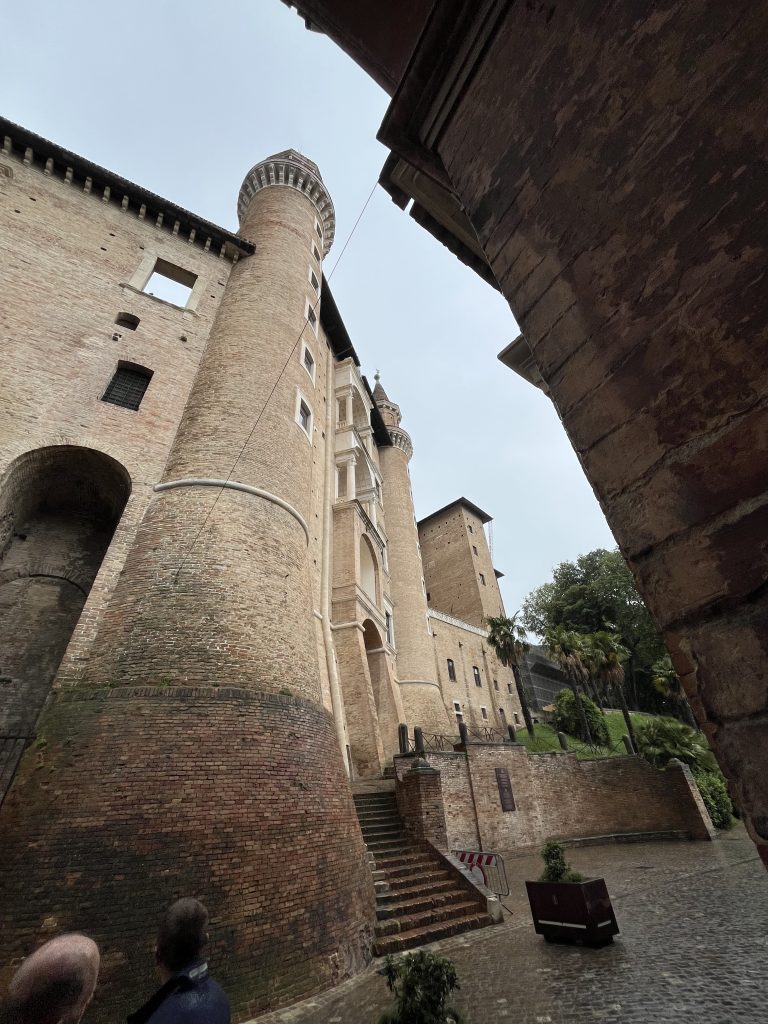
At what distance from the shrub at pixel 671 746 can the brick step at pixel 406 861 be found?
35.9 feet

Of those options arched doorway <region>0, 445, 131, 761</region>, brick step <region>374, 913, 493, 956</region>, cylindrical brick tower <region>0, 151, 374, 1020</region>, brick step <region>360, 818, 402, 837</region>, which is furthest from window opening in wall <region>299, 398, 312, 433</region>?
brick step <region>374, 913, 493, 956</region>

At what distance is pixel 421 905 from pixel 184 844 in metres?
4.65

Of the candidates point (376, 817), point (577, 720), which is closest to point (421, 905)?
point (376, 817)

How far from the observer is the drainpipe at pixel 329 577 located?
1371cm

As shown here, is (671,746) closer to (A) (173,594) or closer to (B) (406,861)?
(B) (406,861)

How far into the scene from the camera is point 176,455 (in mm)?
10742

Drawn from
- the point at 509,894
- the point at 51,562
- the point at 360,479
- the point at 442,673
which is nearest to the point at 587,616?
the point at 442,673

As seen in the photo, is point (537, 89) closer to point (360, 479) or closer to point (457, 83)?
point (457, 83)

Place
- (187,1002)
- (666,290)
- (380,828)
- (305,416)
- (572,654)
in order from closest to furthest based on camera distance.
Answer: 1. (666,290)
2. (187,1002)
3. (380,828)
4. (305,416)
5. (572,654)

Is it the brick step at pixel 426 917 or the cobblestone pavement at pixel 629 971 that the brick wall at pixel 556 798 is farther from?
the cobblestone pavement at pixel 629 971

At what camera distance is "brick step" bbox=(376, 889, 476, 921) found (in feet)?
24.3

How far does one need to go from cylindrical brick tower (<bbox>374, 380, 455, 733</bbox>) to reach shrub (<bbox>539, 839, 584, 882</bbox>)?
14631mm

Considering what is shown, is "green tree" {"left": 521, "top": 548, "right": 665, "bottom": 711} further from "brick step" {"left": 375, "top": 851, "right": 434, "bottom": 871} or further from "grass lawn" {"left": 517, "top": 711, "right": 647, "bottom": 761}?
"brick step" {"left": 375, "top": 851, "right": 434, "bottom": 871}

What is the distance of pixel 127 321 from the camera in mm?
12711
